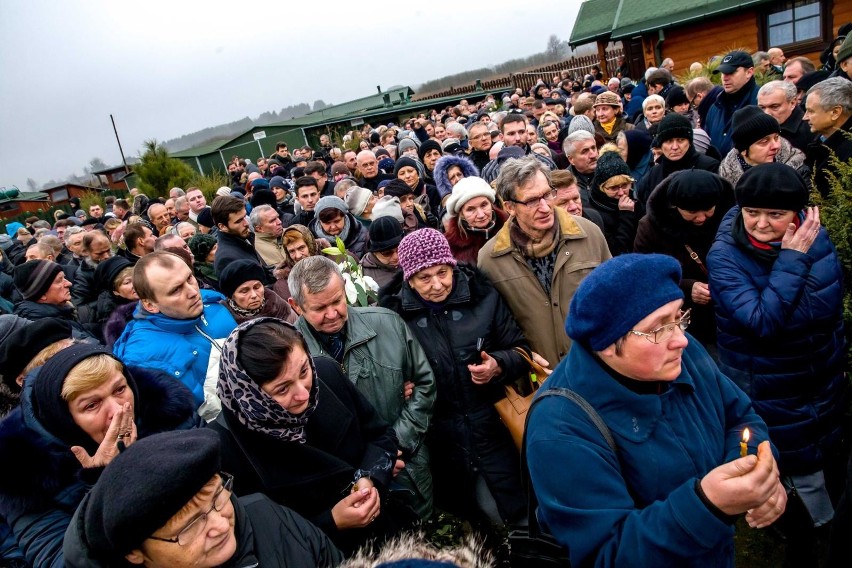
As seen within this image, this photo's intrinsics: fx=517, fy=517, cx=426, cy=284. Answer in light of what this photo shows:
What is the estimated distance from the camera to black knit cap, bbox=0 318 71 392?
305cm

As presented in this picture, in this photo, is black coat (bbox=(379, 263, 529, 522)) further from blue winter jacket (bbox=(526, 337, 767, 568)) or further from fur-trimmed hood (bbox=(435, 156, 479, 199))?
fur-trimmed hood (bbox=(435, 156, 479, 199))

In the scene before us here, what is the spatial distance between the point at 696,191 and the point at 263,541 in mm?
3142

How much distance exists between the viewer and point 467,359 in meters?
3.12

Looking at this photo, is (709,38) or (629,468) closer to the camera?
(629,468)

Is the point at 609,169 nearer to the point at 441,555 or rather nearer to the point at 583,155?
the point at 583,155

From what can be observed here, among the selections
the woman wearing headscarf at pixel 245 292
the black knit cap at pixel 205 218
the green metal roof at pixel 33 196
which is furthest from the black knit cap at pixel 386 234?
the green metal roof at pixel 33 196

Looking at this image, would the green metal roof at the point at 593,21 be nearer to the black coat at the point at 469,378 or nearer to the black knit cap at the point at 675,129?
the black knit cap at the point at 675,129

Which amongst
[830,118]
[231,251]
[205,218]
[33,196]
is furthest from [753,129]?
[33,196]

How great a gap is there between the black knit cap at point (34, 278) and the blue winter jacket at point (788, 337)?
5518mm

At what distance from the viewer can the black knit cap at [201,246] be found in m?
5.51

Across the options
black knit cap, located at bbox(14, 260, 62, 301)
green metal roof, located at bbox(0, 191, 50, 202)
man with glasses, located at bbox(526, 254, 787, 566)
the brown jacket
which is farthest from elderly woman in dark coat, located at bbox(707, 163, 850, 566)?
green metal roof, located at bbox(0, 191, 50, 202)

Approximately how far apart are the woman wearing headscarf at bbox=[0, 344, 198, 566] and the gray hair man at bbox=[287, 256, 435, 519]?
2.67ft

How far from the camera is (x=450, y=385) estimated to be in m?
3.17

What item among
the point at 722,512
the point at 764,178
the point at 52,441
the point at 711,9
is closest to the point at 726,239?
the point at 764,178
